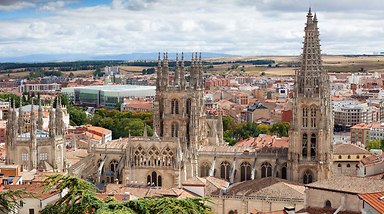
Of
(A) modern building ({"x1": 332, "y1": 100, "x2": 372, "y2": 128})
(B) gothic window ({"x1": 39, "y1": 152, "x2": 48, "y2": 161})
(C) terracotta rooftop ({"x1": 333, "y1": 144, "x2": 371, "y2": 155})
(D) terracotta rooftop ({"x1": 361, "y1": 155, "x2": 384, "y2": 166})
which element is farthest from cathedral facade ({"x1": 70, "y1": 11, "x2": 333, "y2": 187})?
(A) modern building ({"x1": 332, "y1": 100, "x2": 372, "y2": 128})

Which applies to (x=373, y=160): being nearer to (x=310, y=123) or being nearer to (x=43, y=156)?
(x=310, y=123)

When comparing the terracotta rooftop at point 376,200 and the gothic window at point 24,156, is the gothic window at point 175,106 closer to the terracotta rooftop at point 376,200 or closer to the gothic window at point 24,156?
the gothic window at point 24,156

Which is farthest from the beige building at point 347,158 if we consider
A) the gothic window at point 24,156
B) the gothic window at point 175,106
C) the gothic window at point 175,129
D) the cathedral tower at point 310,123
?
the gothic window at point 24,156

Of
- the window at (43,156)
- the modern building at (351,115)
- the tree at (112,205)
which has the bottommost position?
the modern building at (351,115)

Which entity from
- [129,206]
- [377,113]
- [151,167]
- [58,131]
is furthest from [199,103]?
[377,113]

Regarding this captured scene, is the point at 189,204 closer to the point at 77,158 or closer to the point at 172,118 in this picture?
the point at 172,118

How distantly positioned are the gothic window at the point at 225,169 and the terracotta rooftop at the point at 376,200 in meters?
36.2

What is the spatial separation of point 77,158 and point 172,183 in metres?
21.0

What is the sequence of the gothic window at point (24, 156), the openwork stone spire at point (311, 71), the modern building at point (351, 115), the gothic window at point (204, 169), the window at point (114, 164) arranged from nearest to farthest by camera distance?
the openwork stone spire at point (311, 71), the gothic window at point (204, 169), the gothic window at point (24, 156), the window at point (114, 164), the modern building at point (351, 115)

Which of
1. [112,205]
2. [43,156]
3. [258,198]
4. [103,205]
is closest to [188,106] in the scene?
[43,156]

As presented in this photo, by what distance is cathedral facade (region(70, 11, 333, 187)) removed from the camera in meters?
71.1

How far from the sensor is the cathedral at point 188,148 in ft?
234

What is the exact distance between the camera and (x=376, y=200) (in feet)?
122

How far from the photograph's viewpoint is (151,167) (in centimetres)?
7300
